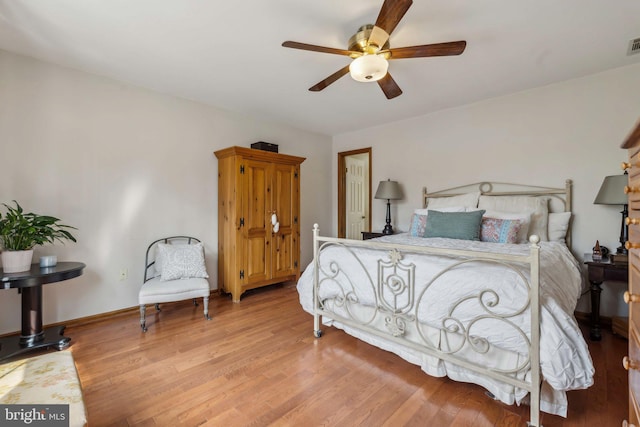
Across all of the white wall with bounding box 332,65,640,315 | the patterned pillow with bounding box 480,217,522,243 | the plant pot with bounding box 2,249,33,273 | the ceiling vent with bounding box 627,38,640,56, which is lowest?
the plant pot with bounding box 2,249,33,273

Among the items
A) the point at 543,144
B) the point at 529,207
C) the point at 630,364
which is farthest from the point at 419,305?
the point at 543,144

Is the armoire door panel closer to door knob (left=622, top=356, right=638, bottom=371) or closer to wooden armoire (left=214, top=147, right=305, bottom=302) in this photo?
wooden armoire (left=214, top=147, right=305, bottom=302)

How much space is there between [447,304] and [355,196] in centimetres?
373

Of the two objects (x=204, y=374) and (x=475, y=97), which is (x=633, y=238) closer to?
(x=204, y=374)

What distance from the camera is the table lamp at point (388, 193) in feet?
13.1

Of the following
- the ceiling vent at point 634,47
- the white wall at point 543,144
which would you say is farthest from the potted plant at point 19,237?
the ceiling vent at point 634,47

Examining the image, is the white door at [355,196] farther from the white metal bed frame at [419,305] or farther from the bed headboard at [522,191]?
the white metal bed frame at [419,305]

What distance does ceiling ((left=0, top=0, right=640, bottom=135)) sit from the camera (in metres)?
1.84

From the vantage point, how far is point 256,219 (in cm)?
354

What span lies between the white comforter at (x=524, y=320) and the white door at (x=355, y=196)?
117 inches

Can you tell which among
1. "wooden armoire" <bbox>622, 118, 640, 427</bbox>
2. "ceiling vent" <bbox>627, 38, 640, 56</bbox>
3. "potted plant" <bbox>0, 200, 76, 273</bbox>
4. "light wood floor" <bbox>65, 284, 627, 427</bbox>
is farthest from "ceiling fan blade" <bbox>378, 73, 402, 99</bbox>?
"potted plant" <bbox>0, 200, 76, 273</bbox>

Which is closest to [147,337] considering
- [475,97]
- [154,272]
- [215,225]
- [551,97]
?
[154,272]

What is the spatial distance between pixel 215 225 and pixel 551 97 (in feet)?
13.5

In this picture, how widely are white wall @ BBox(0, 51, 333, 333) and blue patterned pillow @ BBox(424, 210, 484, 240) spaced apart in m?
2.66
